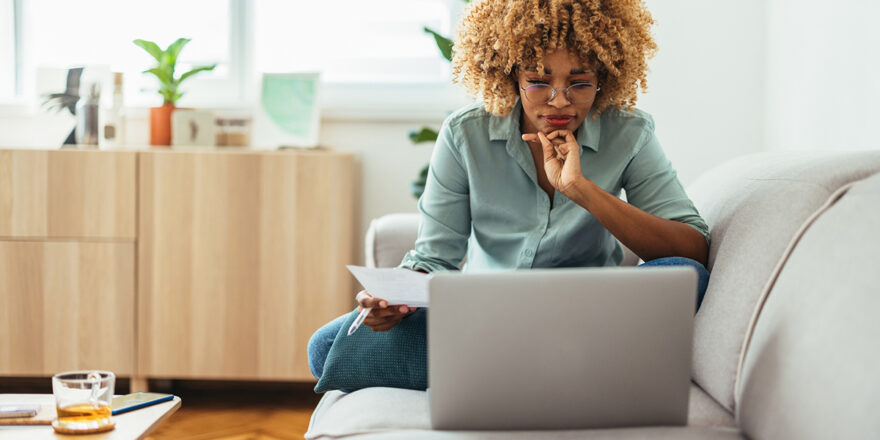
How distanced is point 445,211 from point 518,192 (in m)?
0.14

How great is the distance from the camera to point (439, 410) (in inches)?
35.7

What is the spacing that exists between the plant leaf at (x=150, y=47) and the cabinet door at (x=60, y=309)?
25.9 inches

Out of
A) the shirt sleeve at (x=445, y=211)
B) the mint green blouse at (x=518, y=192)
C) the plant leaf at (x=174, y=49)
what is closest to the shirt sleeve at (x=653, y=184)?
the mint green blouse at (x=518, y=192)

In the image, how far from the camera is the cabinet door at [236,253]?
2404 mm

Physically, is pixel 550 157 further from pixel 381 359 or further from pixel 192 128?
pixel 192 128

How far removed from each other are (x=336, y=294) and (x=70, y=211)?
0.85 metres

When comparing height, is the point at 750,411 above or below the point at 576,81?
below

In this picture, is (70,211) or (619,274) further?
(70,211)

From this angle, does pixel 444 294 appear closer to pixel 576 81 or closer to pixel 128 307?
pixel 576 81

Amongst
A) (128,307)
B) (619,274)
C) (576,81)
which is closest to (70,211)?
(128,307)

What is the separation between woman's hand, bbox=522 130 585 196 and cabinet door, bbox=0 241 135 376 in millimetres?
1555

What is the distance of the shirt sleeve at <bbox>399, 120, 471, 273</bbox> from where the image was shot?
145cm

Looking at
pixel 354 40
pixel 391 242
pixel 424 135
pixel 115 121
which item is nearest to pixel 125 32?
pixel 115 121

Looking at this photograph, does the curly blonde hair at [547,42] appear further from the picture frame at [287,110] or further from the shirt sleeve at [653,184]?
the picture frame at [287,110]
